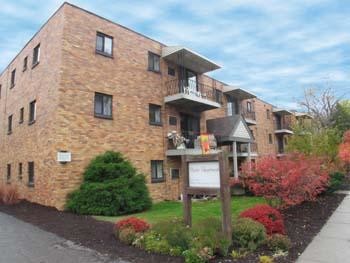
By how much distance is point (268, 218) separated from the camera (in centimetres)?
776

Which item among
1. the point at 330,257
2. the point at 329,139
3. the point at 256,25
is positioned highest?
the point at 256,25

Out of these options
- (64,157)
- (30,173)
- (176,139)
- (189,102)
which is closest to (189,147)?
(176,139)

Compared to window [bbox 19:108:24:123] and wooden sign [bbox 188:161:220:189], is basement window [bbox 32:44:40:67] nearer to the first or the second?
window [bbox 19:108:24:123]

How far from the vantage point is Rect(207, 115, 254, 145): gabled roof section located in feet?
72.4

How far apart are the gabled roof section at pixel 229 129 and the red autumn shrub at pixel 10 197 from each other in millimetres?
13092

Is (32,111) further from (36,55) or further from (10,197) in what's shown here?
(10,197)

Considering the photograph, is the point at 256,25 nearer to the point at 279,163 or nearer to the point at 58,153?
the point at 279,163

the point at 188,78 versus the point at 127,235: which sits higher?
the point at 188,78

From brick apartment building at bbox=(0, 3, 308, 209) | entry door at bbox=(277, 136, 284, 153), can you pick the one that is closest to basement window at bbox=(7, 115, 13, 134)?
brick apartment building at bbox=(0, 3, 308, 209)

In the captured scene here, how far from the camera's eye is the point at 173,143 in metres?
19.2

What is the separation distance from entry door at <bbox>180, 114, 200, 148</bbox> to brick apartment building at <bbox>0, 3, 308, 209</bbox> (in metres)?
0.07

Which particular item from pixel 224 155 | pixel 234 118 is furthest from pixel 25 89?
pixel 224 155

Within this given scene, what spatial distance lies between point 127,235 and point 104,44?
38.2ft

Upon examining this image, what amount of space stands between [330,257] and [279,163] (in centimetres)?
480
